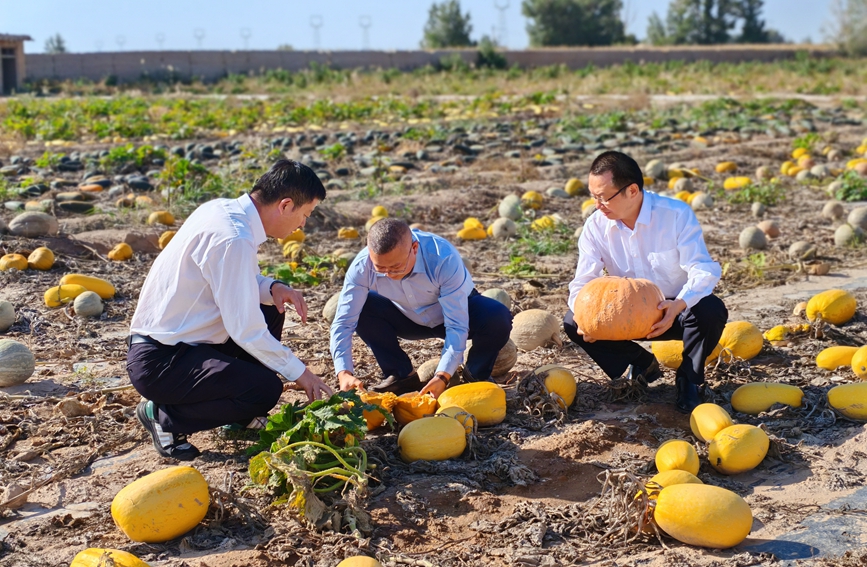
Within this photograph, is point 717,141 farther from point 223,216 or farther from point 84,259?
point 223,216

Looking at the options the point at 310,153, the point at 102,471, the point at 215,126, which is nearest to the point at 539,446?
the point at 102,471

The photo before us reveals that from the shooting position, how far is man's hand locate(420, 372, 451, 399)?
4.41m

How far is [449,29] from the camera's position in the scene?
221 ft

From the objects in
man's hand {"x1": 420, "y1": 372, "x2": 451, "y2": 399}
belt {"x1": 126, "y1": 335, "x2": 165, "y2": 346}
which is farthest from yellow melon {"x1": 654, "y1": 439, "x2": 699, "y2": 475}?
belt {"x1": 126, "y1": 335, "x2": 165, "y2": 346}

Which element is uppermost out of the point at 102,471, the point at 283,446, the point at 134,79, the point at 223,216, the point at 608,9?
the point at 608,9

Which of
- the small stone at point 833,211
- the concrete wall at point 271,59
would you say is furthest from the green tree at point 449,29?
the small stone at point 833,211

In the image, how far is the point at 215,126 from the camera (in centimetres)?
1822

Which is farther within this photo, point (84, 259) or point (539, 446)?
point (84, 259)

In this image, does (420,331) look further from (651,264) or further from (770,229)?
(770,229)

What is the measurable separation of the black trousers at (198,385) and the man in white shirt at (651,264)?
174cm

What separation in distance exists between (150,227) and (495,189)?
436 centimetres

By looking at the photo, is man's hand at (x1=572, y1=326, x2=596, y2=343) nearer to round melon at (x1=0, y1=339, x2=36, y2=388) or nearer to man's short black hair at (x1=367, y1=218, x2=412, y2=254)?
man's short black hair at (x1=367, y1=218, x2=412, y2=254)

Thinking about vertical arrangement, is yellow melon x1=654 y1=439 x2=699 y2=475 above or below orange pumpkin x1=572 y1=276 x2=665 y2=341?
below

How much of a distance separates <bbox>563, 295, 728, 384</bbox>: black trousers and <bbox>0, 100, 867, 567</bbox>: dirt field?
0.18 meters
